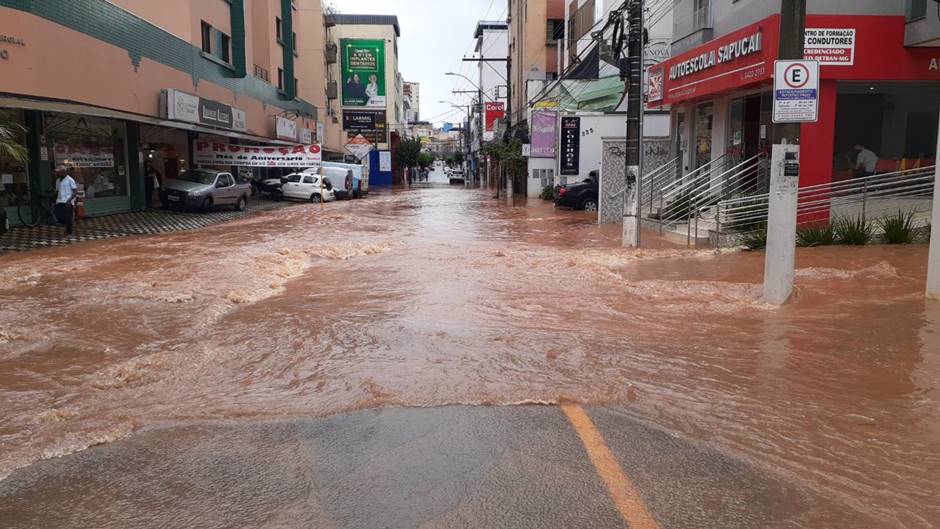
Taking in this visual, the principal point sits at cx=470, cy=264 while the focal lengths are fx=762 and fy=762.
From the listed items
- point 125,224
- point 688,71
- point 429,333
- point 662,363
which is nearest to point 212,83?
point 125,224

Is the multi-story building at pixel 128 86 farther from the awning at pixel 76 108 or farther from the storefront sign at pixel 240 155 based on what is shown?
the storefront sign at pixel 240 155

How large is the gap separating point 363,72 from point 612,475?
71.0 meters

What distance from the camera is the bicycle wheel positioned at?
778 inches

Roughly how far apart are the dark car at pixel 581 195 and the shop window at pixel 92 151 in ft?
54.5

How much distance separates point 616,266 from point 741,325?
5237mm

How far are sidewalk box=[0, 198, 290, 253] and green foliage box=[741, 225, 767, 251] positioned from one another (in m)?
14.6

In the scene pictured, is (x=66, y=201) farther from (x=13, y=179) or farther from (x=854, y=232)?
(x=854, y=232)

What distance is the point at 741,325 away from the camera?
8.58 meters

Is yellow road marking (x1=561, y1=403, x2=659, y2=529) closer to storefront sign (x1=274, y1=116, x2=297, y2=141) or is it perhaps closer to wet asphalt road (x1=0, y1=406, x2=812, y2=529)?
wet asphalt road (x1=0, y1=406, x2=812, y2=529)

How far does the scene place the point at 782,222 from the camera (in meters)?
9.20

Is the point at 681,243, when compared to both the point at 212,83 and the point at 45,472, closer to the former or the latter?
the point at 45,472

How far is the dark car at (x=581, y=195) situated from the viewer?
101 feet

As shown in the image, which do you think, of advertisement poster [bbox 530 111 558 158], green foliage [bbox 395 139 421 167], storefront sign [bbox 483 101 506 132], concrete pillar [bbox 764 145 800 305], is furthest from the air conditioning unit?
concrete pillar [bbox 764 145 800 305]

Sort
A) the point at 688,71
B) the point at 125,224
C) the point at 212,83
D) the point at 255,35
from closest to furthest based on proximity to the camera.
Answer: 1. the point at 688,71
2. the point at 125,224
3. the point at 212,83
4. the point at 255,35
